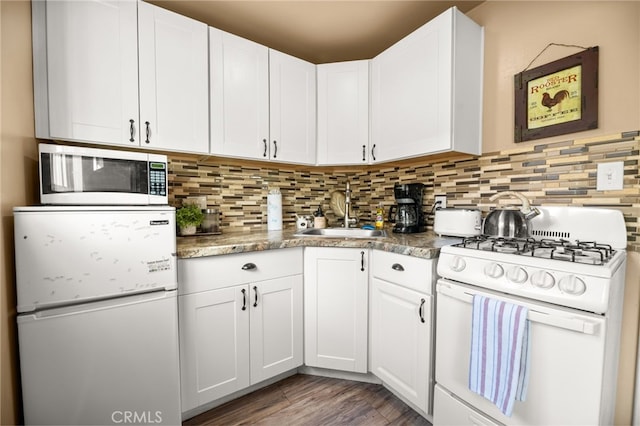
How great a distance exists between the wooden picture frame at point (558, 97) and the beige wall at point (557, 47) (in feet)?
0.10

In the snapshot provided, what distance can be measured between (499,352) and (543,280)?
31 centimetres

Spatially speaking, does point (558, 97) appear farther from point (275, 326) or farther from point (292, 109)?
point (275, 326)

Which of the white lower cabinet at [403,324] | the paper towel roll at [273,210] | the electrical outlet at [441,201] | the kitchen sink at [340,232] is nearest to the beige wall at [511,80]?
the electrical outlet at [441,201]

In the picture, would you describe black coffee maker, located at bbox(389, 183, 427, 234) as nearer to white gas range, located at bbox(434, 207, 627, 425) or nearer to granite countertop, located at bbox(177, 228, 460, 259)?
granite countertop, located at bbox(177, 228, 460, 259)

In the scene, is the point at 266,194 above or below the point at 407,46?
below

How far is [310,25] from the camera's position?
6.23ft

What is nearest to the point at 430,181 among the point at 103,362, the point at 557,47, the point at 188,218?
the point at 557,47

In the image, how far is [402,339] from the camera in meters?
1.48

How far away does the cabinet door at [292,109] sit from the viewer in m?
1.94

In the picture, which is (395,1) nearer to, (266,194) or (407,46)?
(407,46)

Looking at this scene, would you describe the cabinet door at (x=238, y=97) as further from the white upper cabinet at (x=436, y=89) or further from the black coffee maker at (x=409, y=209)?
the black coffee maker at (x=409, y=209)

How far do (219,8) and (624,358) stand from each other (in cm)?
280

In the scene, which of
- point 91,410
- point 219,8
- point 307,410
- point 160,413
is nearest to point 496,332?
point 307,410

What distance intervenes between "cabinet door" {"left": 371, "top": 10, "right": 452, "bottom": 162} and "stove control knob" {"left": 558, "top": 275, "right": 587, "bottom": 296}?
0.91 meters
